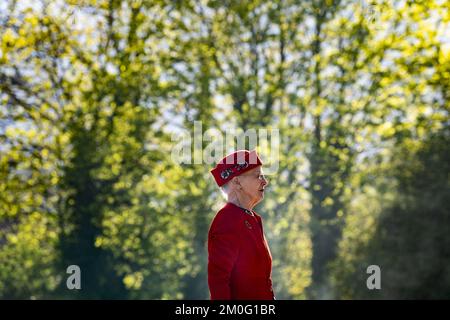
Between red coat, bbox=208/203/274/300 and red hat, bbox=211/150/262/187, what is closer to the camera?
red coat, bbox=208/203/274/300

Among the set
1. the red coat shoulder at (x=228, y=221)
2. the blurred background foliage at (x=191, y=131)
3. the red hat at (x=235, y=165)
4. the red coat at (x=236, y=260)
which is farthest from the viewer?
the blurred background foliage at (x=191, y=131)

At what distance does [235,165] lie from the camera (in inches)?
168

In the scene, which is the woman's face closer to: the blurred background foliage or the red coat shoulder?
the red coat shoulder

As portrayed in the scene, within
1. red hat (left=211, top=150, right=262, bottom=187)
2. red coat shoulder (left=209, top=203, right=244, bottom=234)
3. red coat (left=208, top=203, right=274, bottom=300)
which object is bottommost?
red coat (left=208, top=203, right=274, bottom=300)

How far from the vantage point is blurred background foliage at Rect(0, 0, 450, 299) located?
16.7 meters

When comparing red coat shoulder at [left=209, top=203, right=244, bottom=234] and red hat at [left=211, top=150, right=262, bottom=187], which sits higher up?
red hat at [left=211, top=150, right=262, bottom=187]

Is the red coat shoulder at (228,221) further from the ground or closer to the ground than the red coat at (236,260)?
further from the ground

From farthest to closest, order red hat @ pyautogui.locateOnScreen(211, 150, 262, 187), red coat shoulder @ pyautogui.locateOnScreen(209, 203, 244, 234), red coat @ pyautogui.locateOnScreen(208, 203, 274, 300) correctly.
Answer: red hat @ pyautogui.locateOnScreen(211, 150, 262, 187) < red coat shoulder @ pyautogui.locateOnScreen(209, 203, 244, 234) < red coat @ pyautogui.locateOnScreen(208, 203, 274, 300)

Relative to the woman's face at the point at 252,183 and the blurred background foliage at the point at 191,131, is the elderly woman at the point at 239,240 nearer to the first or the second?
the woman's face at the point at 252,183

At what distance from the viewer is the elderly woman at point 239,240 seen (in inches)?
155

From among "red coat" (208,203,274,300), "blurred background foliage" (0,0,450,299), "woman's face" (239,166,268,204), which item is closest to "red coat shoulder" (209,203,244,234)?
"red coat" (208,203,274,300)

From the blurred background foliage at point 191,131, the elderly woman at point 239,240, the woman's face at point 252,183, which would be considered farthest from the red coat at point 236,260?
the blurred background foliage at point 191,131

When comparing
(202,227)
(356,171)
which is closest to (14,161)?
(202,227)

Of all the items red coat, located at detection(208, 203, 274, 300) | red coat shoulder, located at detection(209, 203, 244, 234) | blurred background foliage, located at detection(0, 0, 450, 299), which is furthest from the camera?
blurred background foliage, located at detection(0, 0, 450, 299)
